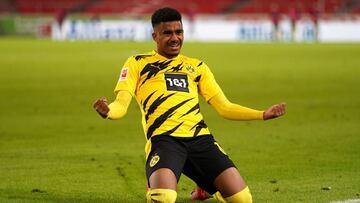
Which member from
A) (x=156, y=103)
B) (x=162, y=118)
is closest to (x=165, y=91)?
(x=156, y=103)

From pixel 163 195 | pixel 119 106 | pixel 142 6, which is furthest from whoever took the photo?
pixel 142 6

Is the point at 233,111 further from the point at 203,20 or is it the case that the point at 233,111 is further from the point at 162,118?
the point at 203,20

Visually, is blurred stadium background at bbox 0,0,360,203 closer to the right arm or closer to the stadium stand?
the right arm

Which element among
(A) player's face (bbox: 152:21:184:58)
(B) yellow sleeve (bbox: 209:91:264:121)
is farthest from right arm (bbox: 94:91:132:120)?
(B) yellow sleeve (bbox: 209:91:264:121)

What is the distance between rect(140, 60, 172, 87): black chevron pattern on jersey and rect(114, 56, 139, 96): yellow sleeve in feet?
0.23

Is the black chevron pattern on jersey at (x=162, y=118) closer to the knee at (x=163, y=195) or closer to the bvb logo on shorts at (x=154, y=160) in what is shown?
the bvb logo on shorts at (x=154, y=160)

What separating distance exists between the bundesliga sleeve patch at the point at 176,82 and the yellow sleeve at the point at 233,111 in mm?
352

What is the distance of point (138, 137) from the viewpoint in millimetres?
14242

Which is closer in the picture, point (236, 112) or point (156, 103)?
point (156, 103)

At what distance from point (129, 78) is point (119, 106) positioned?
41cm

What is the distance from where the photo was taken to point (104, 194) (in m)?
9.28

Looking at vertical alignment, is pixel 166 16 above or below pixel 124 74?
above

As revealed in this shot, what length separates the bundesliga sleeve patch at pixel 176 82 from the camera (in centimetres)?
822

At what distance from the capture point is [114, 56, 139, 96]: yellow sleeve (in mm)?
8141
